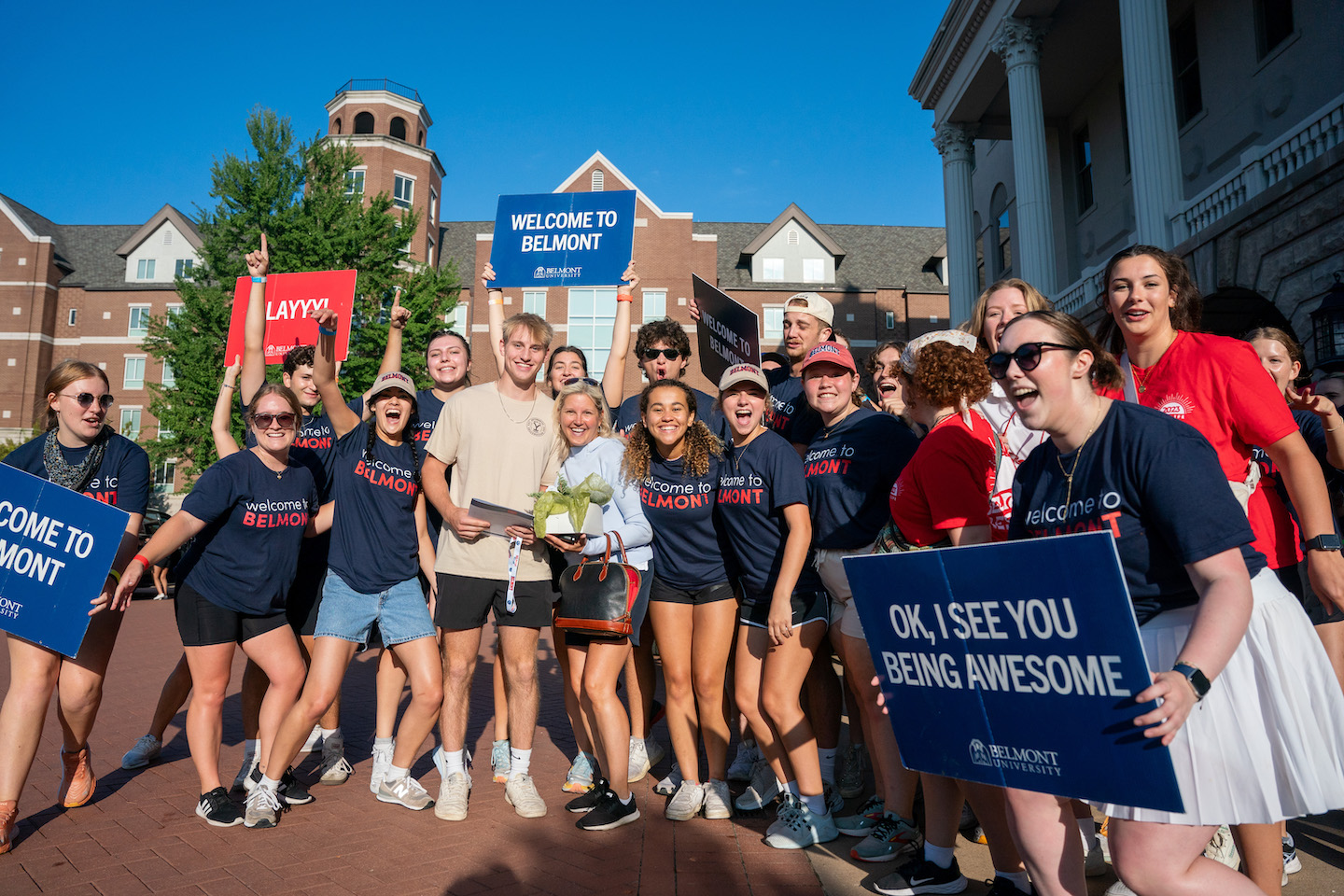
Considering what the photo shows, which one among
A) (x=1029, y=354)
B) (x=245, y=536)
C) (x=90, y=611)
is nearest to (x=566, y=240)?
(x=245, y=536)

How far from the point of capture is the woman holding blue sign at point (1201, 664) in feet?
6.60

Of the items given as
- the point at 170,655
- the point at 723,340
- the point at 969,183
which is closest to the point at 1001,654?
the point at 723,340

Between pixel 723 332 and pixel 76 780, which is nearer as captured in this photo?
pixel 76 780

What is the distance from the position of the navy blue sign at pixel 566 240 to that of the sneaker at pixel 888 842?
505 cm

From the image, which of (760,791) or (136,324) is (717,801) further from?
(136,324)

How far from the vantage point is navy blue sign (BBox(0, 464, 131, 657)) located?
4109 millimetres

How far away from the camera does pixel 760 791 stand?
15.4ft

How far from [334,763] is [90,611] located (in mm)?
1835

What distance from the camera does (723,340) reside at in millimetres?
6312

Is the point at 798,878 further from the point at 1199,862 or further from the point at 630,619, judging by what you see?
the point at 1199,862

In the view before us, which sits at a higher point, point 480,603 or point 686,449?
point 686,449

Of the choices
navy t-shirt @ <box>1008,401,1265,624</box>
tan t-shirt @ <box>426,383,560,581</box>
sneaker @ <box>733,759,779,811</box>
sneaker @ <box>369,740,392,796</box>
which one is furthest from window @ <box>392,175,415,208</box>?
navy t-shirt @ <box>1008,401,1265,624</box>

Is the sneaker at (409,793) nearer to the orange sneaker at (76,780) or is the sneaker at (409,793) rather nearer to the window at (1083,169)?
the orange sneaker at (76,780)

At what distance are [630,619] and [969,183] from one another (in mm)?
20593
